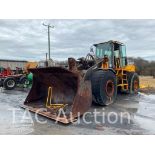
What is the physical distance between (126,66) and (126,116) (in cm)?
444

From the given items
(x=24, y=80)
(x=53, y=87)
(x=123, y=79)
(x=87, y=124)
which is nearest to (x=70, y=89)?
(x=53, y=87)

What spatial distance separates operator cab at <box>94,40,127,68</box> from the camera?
933 centimetres

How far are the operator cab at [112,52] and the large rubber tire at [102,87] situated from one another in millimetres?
1561

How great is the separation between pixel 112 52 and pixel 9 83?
7.39 m

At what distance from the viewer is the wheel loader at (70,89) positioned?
593 cm

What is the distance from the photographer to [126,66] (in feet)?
34.3

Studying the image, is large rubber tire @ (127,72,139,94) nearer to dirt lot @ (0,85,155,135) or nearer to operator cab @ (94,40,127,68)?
operator cab @ (94,40,127,68)

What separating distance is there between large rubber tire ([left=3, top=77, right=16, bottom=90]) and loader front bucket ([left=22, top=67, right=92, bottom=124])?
726cm

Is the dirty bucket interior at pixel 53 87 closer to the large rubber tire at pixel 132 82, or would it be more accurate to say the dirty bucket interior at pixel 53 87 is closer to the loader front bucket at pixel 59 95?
the loader front bucket at pixel 59 95

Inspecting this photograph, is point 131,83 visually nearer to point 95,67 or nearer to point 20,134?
point 95,67

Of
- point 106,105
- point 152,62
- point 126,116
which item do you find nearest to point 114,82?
point 106,105

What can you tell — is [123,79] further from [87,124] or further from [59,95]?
[87,124]

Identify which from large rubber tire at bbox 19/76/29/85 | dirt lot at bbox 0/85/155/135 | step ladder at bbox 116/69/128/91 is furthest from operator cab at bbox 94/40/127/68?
large rubber tire at bbox 19/76/29/85

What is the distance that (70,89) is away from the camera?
22.6ft
